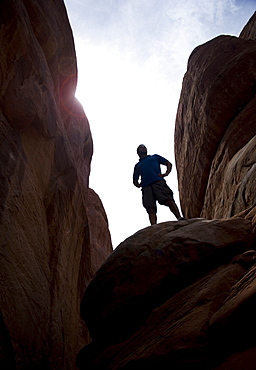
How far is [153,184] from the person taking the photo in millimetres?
10281

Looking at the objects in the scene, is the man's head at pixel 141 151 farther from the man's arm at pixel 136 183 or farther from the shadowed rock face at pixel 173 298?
the shadowed rock face at pixel 173 298

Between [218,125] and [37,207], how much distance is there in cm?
864

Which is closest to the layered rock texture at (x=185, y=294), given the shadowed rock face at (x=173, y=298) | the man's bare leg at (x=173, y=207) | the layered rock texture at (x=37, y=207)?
the shadowed rock face at (x=173, y=298)

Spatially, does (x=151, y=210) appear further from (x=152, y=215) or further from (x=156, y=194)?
(x=156, y=194)

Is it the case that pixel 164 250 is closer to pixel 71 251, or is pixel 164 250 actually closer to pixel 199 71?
pixel 71 251

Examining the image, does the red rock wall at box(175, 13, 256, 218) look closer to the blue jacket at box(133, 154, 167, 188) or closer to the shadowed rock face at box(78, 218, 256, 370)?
the blue jacket at box(133, 154, 167, 188)

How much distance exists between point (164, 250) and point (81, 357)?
322 centimetres

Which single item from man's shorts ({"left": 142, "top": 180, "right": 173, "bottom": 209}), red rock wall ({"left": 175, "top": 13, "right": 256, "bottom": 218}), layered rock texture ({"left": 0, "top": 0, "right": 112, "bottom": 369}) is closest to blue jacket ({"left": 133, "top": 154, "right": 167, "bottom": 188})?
man's shorts ({"left": 142, "top": 180, "right": 173, "bottom": 209})

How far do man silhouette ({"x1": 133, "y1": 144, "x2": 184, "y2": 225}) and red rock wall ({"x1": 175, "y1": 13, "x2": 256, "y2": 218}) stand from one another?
76.4 inches

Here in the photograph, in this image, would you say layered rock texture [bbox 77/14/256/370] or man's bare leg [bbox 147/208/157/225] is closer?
layered rock texture [bbox 77/14/256/370]

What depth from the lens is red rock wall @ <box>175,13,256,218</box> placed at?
10.6m

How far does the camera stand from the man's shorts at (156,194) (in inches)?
392

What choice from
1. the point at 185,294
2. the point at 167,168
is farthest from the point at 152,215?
the point at 185,294

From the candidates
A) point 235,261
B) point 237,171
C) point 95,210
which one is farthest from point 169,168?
point 95,210
